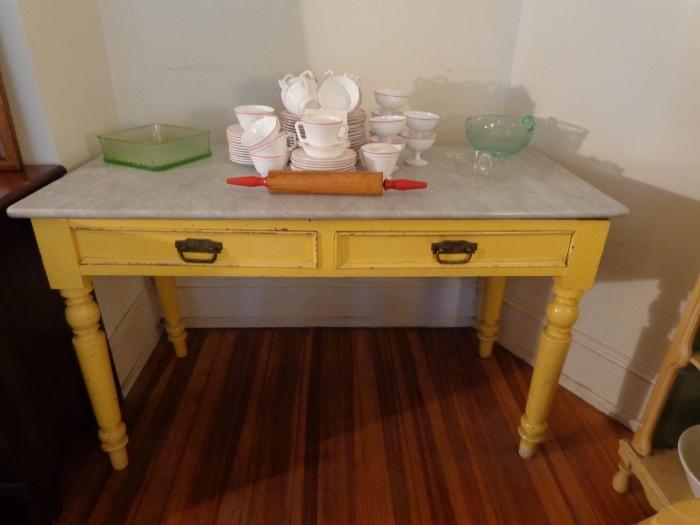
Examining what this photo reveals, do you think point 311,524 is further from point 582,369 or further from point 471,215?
point 582,369

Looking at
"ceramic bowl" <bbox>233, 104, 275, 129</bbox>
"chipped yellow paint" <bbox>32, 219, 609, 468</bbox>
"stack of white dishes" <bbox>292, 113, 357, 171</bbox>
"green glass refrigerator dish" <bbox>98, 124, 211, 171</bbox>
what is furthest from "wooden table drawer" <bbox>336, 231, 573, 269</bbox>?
"green glass refrigerator dish" <bbox>98, 124, 211, 171</bbox>

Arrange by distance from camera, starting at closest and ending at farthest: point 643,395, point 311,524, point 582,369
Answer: point 311,524 → point 643,395 → point 582,369

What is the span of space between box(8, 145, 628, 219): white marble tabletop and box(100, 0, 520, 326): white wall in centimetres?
41

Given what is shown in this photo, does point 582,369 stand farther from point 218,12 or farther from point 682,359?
point 218,12

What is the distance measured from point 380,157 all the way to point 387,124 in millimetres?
161

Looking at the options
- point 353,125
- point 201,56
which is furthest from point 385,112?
point 201,56

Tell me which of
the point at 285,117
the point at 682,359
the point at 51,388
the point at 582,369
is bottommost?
the point at 582,369

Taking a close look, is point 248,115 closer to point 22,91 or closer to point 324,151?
point 324,151

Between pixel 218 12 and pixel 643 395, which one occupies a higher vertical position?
pixel 218 12

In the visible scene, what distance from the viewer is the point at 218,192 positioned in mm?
1159

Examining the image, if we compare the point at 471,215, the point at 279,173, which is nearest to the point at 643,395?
the point at 471,215

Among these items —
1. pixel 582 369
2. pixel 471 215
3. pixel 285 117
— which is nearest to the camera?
pixel 471 215

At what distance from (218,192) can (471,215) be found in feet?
1.93

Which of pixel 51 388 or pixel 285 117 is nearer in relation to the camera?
pixel 51 388
